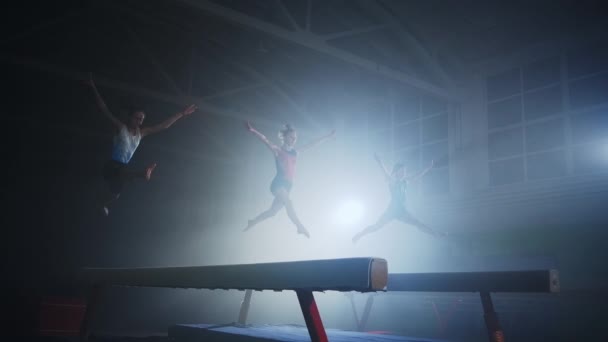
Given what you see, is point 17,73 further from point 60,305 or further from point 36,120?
point 60,305

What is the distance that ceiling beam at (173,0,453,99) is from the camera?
690 centimetres

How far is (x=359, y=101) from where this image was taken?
459 inches

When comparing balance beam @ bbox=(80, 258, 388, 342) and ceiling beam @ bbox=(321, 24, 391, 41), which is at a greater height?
ceiling beam @ bbox=(321, 24, 391, 41)

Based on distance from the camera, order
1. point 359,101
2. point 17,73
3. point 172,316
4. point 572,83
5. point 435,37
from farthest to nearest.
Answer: point 359,101 → point 172,316 → point 17,73 → point 435,37 → point 572,83

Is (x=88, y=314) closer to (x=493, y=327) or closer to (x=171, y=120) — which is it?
(x=171, y=120)

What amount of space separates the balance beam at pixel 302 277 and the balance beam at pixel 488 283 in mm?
1593

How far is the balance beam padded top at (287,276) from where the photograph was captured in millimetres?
2426

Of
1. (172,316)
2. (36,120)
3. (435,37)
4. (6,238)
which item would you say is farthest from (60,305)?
(435,37)

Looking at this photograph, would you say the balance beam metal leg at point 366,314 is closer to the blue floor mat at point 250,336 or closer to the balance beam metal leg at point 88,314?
the blue floor mat at point 250,336

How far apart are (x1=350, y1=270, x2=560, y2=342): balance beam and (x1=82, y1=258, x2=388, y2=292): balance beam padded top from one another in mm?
1600

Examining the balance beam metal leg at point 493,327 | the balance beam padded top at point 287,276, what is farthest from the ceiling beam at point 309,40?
the balance beam metal leg at point 493,327

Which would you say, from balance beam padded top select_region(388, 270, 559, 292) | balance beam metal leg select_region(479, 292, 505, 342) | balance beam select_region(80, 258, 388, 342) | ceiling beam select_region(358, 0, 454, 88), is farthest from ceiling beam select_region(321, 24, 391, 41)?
balance beam select_region(80, 258, 388, 342)

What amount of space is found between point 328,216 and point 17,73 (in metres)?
7.43

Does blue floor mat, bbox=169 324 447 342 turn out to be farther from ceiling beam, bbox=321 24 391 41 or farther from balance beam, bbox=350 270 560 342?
ceiling beam, bbox=321 24 391 41
